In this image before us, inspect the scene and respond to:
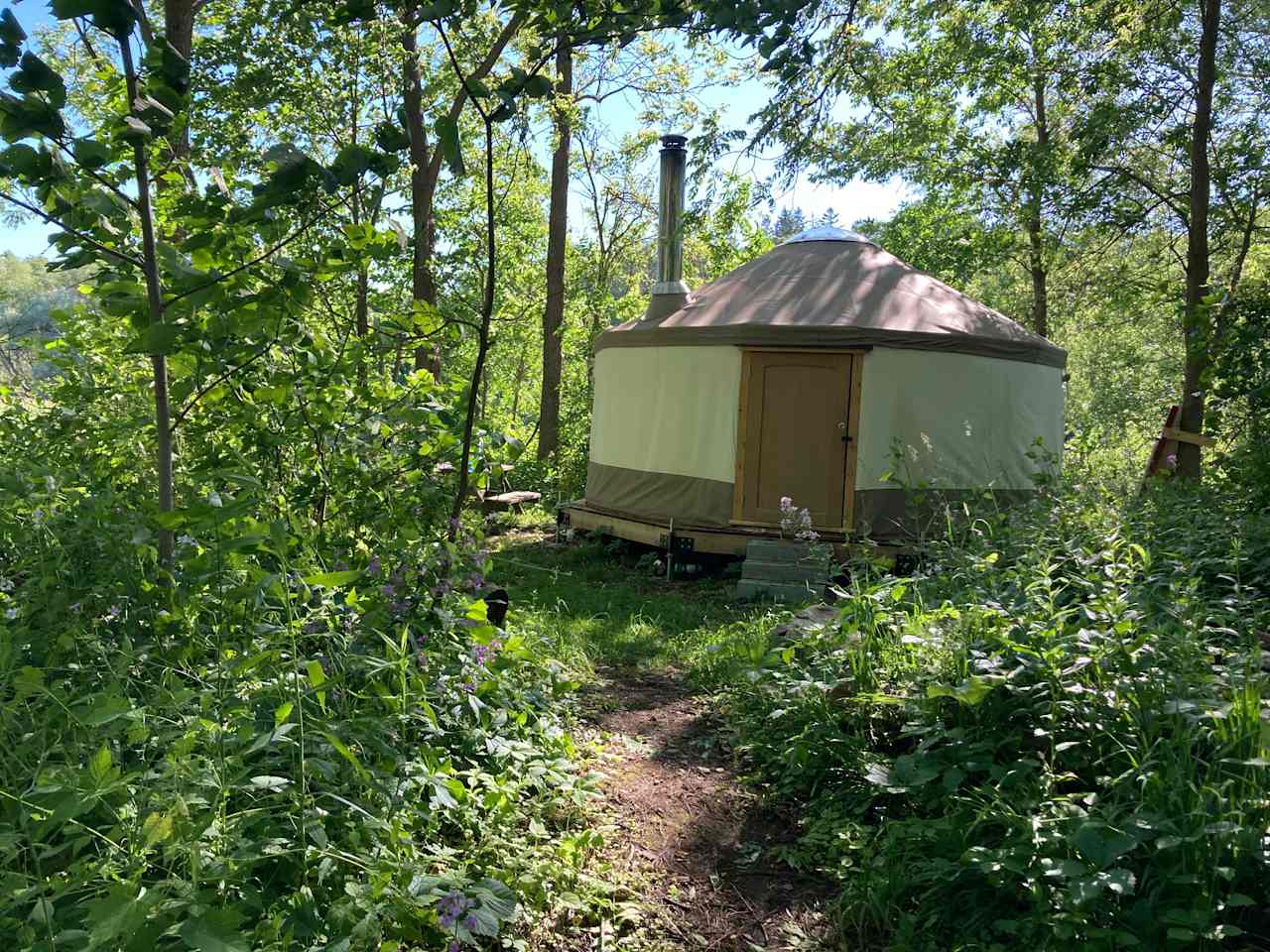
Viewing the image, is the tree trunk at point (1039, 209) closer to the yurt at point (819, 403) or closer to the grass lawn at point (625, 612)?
the yurt at point (819, 403)

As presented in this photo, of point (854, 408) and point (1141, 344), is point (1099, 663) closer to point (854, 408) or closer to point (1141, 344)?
point (854, 408)

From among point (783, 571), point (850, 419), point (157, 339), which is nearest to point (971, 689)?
point (157, 339)

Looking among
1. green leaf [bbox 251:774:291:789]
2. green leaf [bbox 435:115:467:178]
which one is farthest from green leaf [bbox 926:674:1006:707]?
green leaf [bbox 435:115:467:178]

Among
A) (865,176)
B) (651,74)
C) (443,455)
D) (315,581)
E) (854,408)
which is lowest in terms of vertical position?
(315,581)

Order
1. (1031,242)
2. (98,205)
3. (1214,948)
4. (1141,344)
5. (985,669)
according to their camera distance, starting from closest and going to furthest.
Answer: (1214,948), (98,205), (985,669), (1031,242), (1141,344)

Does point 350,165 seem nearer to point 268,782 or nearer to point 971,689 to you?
point 268,782

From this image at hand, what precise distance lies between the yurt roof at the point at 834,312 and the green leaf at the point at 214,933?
535 centimetres

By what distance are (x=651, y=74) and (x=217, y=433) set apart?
10706mm

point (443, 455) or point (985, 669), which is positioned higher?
point (443, 455)

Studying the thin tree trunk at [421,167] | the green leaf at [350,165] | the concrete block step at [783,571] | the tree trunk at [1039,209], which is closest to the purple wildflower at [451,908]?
the green leaf at [350,165]

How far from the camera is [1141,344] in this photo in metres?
24.7

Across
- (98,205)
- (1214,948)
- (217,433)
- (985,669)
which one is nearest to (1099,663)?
(985,669)

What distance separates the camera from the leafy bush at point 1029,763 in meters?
1.54

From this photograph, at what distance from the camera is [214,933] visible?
1157 mm
